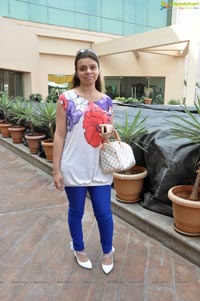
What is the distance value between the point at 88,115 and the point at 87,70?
0.88ft

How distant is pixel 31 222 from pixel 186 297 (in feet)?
4.82

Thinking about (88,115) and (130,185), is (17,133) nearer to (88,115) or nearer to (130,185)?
(130,185)

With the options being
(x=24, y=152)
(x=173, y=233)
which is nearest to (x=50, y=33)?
(x=24, y=152)

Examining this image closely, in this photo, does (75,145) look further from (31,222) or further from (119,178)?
(31,222)

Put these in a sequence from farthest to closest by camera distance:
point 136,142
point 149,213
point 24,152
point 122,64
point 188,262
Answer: point 122,64
point 24,152
point 136,142
point 149,213
point 188,262

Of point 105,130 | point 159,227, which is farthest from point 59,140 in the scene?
point 159,227

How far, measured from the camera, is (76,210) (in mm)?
1841

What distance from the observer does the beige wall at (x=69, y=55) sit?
41.0ft

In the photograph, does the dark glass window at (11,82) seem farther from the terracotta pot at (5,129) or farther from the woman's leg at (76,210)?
the woman's leg at (76,210)

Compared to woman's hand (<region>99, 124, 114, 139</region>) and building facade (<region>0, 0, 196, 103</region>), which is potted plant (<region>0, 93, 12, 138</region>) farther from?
building facade (<region>0, 0, 196, 103</region>)

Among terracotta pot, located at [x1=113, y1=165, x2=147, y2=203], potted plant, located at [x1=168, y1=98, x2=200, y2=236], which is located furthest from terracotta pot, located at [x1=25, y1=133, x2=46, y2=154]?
potted plant, located at [x1=168, y1=98, x2=200, y2=236]

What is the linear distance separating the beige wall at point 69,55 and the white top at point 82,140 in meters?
11.1

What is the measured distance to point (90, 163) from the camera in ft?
5.74

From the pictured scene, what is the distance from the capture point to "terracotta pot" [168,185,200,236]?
1.97 metres
